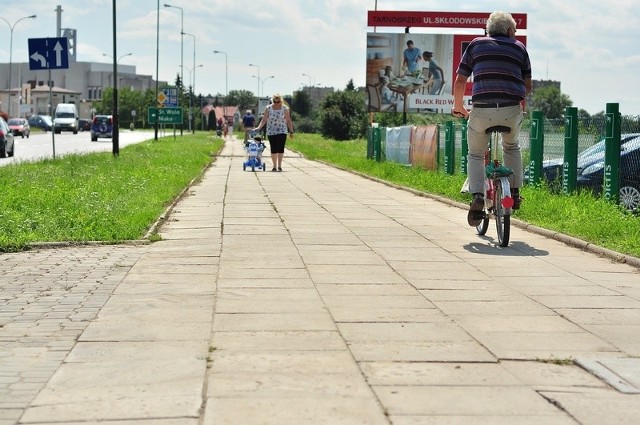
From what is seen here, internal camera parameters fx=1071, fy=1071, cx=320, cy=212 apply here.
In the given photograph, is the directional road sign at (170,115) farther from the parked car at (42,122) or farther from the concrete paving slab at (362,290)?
the concrete paving slab at (362,290)

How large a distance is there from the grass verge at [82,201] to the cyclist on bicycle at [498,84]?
3.70 metres

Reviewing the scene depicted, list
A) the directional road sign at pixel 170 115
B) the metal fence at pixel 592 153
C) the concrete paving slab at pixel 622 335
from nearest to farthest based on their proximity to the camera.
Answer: the concrete paving slab at pixel 622 335, the metal fence at pixel 592 153, the directional road sign at pixel 170 115

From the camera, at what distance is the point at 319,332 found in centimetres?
625

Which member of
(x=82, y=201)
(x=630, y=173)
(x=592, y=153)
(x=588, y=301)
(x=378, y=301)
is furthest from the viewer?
(x=592, y=153)

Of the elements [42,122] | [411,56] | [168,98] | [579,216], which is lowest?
[42,122]

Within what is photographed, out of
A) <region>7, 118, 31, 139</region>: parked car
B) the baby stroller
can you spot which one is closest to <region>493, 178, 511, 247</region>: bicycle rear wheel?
the baby stroller

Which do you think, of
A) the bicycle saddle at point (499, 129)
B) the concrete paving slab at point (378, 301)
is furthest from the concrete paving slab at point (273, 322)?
the bicycle saddle at point (499, 129)

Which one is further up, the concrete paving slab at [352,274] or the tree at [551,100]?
the tree at [551,100]

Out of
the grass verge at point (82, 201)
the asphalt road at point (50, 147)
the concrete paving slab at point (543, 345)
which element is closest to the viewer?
the concrete paving slab at point (543, 345)

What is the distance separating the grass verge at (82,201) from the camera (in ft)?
36.4

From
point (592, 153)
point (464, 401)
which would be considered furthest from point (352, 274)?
point (592, 153)

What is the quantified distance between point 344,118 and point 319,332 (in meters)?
80.6

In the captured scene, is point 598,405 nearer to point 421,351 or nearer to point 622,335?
point 421,351

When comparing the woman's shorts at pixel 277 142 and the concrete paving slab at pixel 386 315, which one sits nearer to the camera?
the concrete paving slab at pixel 386 315
